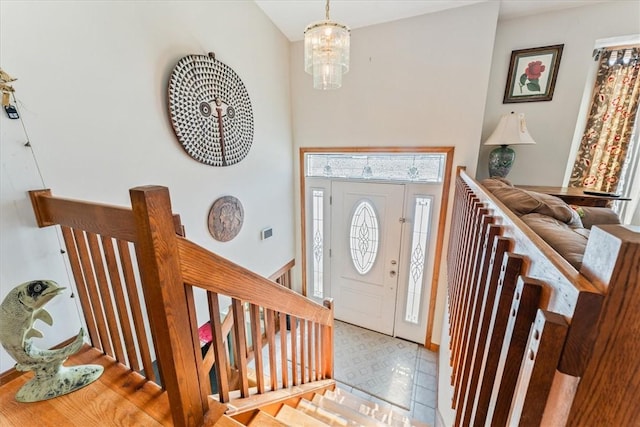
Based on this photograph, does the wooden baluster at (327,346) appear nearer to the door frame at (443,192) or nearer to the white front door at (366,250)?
the white front door at (366,250)

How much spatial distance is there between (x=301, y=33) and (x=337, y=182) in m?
1.80

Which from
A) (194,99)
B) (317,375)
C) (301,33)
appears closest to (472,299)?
(317,375)

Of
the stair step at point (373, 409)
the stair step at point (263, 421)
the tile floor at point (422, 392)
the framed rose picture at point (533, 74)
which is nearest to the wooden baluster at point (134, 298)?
the stair step at point (263, 421)

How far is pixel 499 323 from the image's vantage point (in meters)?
0.71

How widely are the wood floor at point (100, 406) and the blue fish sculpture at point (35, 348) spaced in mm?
36

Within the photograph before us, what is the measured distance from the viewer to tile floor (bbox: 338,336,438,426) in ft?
8.11

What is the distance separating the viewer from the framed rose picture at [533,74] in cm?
236

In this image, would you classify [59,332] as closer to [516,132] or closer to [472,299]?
[472,299]

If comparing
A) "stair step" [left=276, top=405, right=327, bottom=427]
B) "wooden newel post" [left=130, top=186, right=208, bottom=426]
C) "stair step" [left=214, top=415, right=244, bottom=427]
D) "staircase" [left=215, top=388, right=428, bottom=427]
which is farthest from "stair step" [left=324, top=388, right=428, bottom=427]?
"wooden newel post" [left=130, top=186, right=208, bottom=426]

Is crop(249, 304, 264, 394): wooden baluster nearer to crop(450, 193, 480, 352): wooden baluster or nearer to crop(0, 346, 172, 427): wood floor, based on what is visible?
crop(0, 346, 172, 427): wood floor

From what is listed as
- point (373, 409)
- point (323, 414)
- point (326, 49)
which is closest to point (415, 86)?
point (326, 49)

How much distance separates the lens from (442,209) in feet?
9.19

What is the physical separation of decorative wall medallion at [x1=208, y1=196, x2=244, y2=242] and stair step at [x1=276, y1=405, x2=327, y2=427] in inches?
60.2

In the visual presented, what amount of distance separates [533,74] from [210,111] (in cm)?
311
